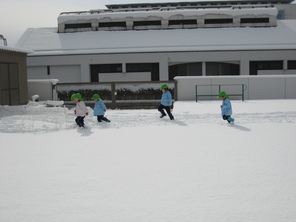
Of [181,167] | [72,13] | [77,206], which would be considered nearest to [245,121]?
[181,167]

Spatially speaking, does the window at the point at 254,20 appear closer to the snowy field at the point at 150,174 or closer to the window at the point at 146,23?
the window at the point at 146,23

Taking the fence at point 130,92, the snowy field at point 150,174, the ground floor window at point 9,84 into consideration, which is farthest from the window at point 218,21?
the snowy field at point 150,174

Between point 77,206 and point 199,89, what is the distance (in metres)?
18.2

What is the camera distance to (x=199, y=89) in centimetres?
2233

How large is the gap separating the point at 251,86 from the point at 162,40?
462 inches

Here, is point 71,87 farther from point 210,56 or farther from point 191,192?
point 191,192

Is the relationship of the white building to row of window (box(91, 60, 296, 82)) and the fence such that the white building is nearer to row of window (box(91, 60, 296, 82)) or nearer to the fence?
row of window (box(91, 60, 296, 82))

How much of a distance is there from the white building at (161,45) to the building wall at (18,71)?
9.56m

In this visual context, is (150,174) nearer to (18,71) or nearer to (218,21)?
(18,71)

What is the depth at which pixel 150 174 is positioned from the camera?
6.12 m

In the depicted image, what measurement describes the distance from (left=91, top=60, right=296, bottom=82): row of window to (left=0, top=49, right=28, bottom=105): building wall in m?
10.7

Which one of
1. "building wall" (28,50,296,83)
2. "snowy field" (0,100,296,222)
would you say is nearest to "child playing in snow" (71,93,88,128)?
"snowy field" (0,100,296,222)

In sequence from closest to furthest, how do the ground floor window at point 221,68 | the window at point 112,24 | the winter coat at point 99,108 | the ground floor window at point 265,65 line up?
the winter coat at point 99,108 < the ground floor window at point 265,65 < the ground floor window at point 221,68 < the window at point 112,24

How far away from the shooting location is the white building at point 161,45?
3069 centimetres
